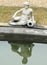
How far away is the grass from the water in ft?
3.80

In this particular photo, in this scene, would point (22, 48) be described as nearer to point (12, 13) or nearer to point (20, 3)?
point (12, 13)

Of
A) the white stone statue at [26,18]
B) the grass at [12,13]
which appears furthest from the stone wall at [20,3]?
the white stone statue at [26,18]

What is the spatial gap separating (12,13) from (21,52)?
1.90 meters

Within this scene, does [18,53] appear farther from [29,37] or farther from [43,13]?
[43,13]

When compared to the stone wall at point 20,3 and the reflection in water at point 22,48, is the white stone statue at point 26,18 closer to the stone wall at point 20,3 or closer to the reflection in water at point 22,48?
the reflection in water at point 22,48

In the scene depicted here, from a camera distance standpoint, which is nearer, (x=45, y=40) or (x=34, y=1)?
(x=45, y=40)

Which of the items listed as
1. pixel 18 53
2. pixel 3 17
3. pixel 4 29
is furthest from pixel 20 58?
pixel 3 17

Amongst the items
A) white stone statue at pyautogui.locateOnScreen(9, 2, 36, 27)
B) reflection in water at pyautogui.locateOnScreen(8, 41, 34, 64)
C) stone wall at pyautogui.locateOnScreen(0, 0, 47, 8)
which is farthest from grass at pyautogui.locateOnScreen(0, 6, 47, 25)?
reflection in water at pyautogui.locateOnScreen(8, 41, 34, 64)

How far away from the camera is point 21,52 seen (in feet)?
29.0

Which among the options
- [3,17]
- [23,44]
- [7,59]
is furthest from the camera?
[3,17]

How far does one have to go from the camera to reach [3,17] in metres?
10.3

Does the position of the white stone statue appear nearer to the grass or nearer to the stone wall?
the grass

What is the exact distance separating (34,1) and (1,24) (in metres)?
1.93

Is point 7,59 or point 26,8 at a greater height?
point 26,8
